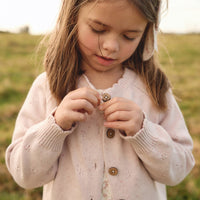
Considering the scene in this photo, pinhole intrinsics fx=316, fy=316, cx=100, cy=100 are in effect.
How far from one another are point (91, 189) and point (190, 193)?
145 centimetres

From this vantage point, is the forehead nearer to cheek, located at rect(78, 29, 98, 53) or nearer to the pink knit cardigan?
cheek, located at rect(78, 29, 98, 53)

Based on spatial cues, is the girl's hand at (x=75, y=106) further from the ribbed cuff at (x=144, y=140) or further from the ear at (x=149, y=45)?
the ear at (x=149, y=45)

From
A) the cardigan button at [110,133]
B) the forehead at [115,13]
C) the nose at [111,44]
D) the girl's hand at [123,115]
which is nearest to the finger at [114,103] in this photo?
the girl's hand at [123,115]

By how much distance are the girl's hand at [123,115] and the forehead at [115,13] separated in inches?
14.6

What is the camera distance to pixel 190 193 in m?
2.72

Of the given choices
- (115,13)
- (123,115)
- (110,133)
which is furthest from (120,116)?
(115,13)

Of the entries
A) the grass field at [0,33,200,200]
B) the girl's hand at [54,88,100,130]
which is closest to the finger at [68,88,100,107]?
the girl's hand at [54,88,100,130]

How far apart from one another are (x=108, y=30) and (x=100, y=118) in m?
0.46

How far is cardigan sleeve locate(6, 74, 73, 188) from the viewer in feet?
5.09

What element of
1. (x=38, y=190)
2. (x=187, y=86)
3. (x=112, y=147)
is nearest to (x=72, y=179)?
(x=112, y=147)

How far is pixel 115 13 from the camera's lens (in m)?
1.42

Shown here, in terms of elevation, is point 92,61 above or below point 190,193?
above

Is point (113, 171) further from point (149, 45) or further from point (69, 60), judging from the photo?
point (149, 45)

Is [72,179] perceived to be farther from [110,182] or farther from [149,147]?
[149,147]
